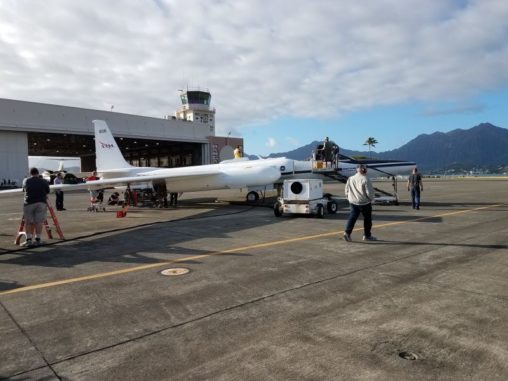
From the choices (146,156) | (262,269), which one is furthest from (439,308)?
(146,156)

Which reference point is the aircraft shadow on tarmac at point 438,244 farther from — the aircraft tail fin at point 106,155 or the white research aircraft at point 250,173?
the aircraft tail fin at point 106,155

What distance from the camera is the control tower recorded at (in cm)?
8475

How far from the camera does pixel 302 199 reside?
1386 cm

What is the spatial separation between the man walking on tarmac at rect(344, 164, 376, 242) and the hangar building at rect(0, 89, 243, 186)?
43.9 metres

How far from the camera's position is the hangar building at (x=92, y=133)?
43.8m

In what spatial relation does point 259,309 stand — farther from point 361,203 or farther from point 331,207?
point 331,207

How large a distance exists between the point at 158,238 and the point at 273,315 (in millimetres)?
6191

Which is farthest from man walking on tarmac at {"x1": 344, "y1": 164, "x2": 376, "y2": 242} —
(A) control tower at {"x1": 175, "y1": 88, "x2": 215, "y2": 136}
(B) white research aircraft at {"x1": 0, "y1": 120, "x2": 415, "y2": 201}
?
(A) control tower at {"x1": 175, "y1": 88, "x2": 215, "y2": 136}

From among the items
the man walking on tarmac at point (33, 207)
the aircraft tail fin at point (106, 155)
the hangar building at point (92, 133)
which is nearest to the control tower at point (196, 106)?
the hangar building at point (92, 133)

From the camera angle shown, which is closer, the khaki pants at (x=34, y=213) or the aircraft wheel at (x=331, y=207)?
the khaki pants at (x=34, y=213)

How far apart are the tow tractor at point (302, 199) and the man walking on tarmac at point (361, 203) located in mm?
4111

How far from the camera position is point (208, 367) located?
359cm

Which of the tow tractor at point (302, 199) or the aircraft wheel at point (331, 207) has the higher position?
the tow tractor at point (302, 199)

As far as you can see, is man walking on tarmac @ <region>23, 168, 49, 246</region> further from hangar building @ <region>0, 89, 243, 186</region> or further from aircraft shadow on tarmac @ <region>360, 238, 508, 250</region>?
hangar building @ <region>0, 89, 243, 186</region>
